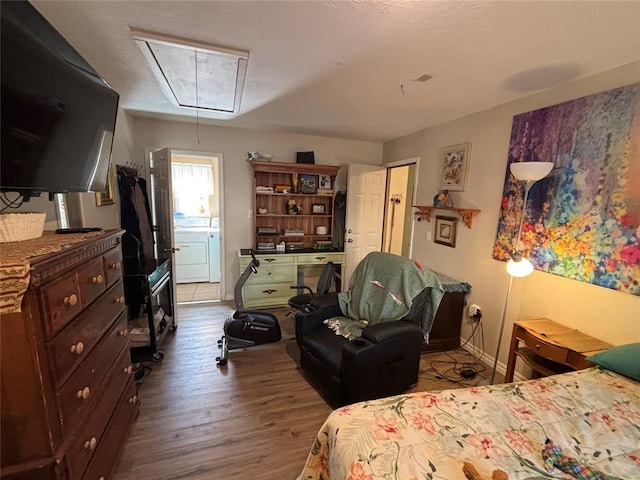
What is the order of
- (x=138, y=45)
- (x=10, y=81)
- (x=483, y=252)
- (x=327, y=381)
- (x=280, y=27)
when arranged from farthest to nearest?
(x=483, y=252) < (x=327, y=381) < (x=138, y=45) < (x=280, y=27) < (x=10, y=81)

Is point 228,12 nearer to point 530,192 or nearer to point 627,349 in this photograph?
point 530,192

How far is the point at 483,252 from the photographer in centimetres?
272

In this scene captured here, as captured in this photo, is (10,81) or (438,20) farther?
(438,20)

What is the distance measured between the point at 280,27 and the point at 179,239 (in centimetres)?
403

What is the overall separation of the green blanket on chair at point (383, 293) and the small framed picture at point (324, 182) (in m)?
1.99

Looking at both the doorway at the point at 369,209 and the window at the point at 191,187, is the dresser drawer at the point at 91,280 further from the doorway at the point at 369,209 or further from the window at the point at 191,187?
→ the window at the point at 191,187

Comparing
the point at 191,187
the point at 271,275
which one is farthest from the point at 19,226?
the point at 191,187

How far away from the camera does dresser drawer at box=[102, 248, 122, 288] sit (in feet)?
4.78

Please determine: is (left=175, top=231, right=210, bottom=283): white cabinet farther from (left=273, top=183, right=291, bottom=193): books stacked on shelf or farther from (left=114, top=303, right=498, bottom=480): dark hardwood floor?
(left=114, top=303, right=498, bottom=480): dark hardwood floor

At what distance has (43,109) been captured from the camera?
107 centimetres

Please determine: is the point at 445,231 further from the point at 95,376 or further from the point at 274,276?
the point at 95,376

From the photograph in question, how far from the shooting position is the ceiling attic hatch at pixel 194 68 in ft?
5.41

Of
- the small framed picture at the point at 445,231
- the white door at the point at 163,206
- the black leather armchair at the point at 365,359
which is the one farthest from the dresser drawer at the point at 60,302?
the small framed picture at the point at 445,231

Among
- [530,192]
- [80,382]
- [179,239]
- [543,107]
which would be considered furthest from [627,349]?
[179,239]
